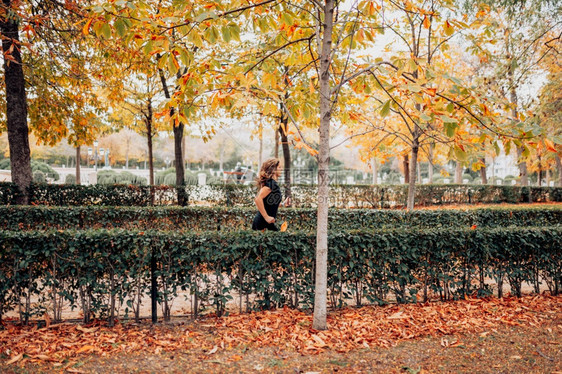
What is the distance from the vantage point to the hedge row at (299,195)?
11102 millimetres

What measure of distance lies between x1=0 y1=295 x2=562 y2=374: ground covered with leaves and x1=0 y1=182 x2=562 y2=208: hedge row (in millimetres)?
8205

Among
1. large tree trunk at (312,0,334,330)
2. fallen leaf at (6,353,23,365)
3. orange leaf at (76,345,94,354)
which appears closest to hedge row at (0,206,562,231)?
large tree trunk at (312,0,334,330)

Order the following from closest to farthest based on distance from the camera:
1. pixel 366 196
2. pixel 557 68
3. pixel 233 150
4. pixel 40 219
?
pixel 40 219 → pixel 557 68 → pixel 366 196 → pixel 233 150

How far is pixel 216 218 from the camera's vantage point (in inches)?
328

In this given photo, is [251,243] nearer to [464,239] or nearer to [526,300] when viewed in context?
[464,239]

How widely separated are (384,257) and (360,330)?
1173mm

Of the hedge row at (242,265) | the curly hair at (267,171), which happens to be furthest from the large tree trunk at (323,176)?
the curly hair at (267,171)

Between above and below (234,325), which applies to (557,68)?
above

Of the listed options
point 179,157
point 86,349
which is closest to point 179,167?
point 179,157

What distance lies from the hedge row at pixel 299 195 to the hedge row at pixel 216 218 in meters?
2.88

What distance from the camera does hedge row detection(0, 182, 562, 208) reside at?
11102 mm

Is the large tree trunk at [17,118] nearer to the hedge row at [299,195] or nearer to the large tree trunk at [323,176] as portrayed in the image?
the hedge row at [299,195]

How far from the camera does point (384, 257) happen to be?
15.7ft

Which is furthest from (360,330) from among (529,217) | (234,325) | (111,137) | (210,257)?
(111,137)
